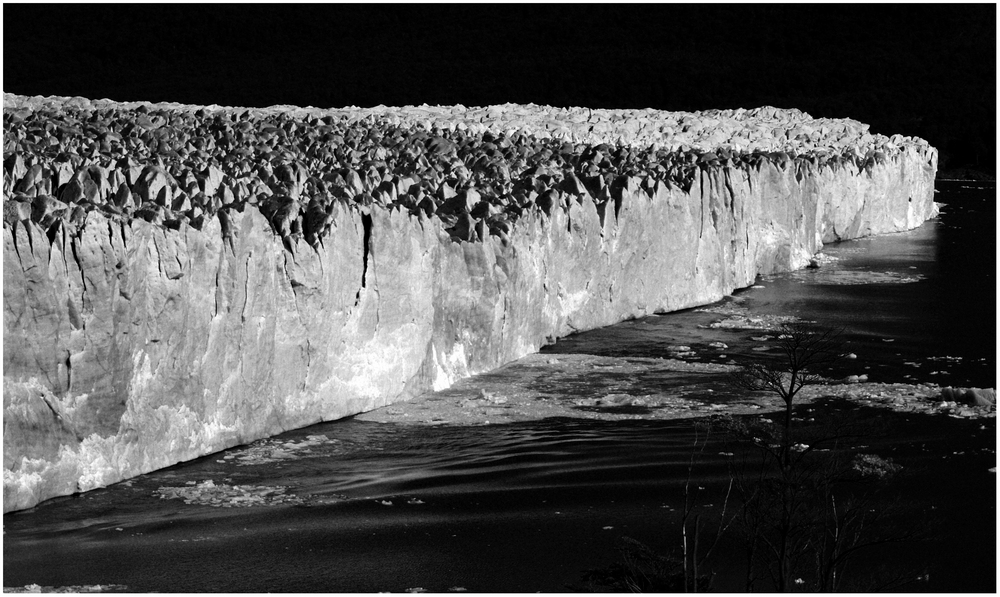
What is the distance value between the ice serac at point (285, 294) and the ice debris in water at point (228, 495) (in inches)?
24.4

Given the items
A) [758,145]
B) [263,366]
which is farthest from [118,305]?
[758,145]

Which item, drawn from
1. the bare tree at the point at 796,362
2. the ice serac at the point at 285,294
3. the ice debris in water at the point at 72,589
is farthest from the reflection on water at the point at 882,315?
the ice debris in water at the point at 72,589

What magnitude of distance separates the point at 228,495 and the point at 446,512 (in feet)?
6.65

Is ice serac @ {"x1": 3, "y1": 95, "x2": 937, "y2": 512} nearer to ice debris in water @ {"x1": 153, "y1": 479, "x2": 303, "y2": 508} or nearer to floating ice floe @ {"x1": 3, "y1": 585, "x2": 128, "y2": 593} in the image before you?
ice debris in water @ {"x1": 153, "y1": 479, "x2": 303, "y2": 508}

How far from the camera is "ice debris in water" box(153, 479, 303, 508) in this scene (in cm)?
1273

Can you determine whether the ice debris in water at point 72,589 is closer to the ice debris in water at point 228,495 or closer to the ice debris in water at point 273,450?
the ice debris in water at point 228,495

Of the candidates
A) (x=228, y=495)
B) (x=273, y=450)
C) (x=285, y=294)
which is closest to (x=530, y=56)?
(x=285, y=294)

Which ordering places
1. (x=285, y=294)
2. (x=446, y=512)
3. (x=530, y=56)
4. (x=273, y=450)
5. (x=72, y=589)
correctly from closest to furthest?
(x=72, y=589), (x=446, y=512), (x=273, y=450), (x=285, y=294), (x=530, y=56)

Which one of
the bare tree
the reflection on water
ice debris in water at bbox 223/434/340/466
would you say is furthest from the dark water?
the reflection on water

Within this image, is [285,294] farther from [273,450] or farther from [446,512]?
[446,512]

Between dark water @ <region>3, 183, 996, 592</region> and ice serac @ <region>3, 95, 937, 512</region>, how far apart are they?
0.53 metres

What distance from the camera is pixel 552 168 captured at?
26.2m

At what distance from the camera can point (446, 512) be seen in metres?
12.9

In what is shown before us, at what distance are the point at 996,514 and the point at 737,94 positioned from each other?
78.7 metres
